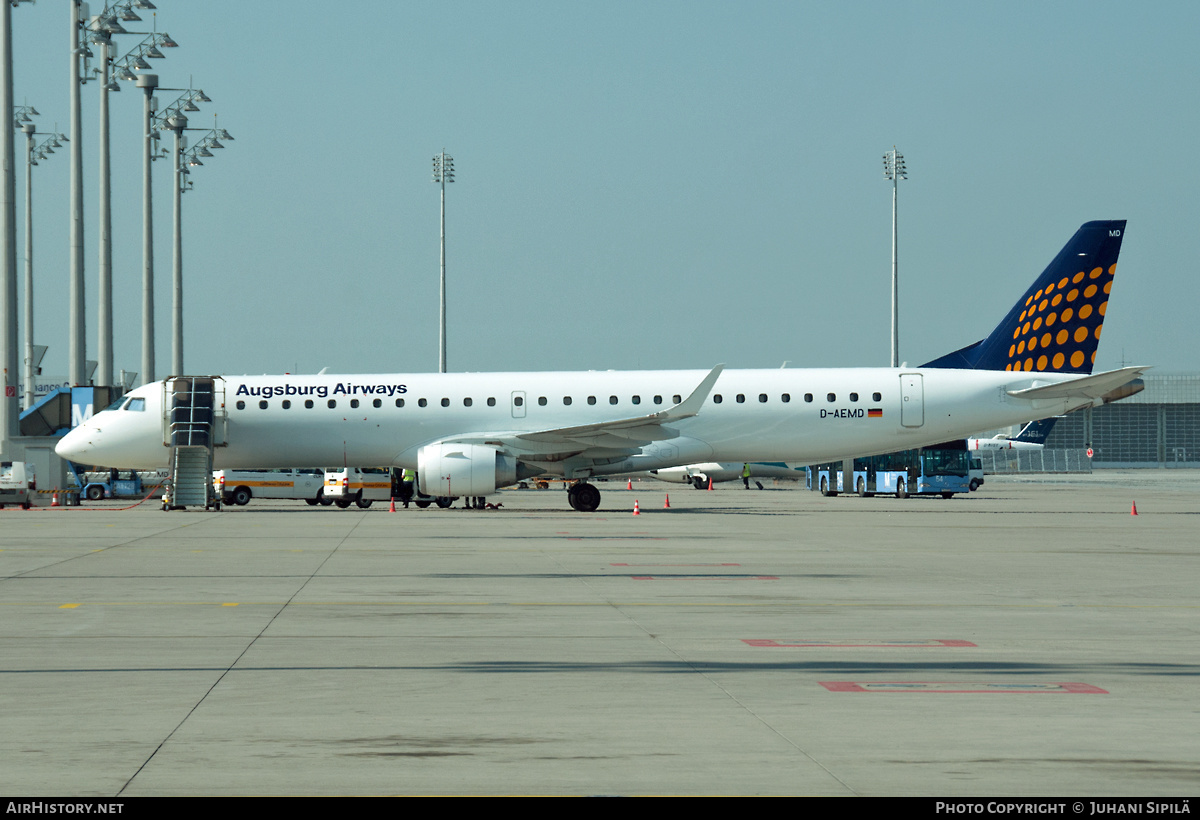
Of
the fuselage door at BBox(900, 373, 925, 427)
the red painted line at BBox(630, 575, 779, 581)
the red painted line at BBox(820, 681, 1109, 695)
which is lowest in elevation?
the red painted line at BBox(630, 575, 779, 581)

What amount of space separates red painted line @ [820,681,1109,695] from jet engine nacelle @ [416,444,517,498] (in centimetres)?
2795

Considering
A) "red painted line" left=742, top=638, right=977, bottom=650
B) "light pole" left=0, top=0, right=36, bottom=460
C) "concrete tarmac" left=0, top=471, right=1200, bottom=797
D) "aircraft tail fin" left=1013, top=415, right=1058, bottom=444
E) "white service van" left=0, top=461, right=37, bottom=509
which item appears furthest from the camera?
"aircraft tail fin" left=1013, top=415, right=1058, bottom=444

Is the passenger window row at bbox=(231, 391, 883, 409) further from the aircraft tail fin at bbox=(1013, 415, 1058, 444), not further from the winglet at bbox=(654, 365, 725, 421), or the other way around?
the aircraft tail fin at bbox=(1013, 415, 1058, 444)

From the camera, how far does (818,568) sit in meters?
19.2

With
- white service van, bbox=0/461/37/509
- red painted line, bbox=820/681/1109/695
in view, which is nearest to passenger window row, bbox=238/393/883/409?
white service van, bbox=0/461/37/509

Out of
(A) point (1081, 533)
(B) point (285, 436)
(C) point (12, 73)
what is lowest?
(A) point (1081, 533)

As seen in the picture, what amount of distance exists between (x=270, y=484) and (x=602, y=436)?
1573cm

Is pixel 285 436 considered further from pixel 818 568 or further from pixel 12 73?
pixel 818 568

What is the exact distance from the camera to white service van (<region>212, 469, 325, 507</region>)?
152 ft

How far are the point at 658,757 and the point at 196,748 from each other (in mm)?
2513

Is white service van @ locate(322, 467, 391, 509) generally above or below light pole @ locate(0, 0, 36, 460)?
below

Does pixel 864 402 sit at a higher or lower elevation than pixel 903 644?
higher
